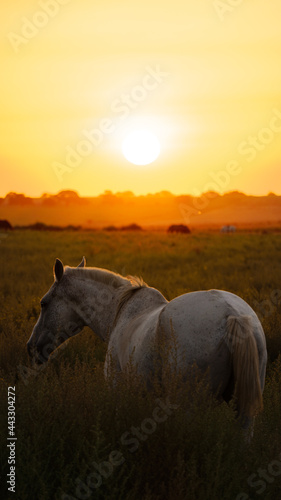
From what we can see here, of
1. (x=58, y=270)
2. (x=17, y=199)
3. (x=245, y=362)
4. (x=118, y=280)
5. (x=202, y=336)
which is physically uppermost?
(x=17, y=199)

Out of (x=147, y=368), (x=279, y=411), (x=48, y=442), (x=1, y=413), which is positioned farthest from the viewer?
(x=279, y=411)

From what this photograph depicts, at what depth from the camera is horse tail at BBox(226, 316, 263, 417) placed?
3.12 metres

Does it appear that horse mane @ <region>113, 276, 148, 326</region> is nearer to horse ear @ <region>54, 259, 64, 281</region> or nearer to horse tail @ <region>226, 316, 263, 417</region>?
horse ear @ <region>54, 259, 64, 281</region>

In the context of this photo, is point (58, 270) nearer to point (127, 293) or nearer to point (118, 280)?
point (118, 280)

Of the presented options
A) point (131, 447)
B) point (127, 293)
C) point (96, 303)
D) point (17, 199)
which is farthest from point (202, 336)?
point (17, 199)

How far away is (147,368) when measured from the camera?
11.4 feet

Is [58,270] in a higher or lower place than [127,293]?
higher

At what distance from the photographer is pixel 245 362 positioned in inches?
123

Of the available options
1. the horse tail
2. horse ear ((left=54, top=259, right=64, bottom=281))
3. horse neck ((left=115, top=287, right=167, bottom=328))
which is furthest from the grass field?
horse ear ((left=54, top=259, right=64, bottom=281))

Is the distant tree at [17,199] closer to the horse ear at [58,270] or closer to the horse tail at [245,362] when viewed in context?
the horse ear at [58,270]

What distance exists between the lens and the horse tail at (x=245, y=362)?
3117 mm

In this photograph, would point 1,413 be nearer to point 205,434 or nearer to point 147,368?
point 147,368

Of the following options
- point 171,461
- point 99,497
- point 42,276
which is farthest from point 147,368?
point 42,276

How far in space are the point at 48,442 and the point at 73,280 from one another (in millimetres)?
2160
